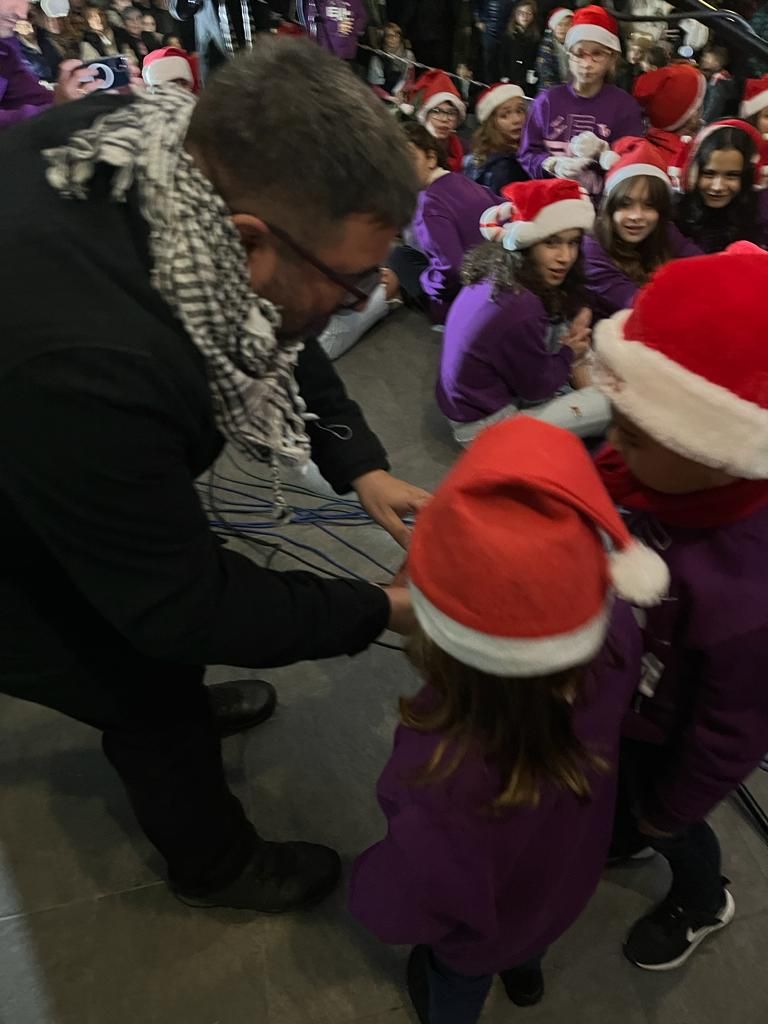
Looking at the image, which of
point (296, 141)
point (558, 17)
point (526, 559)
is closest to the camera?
point (526, 559)

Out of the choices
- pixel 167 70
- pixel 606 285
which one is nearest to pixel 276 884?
pixel 606 285

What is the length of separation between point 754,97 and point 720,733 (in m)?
3.46

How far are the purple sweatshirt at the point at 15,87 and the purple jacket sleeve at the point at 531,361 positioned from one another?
6.30 ft

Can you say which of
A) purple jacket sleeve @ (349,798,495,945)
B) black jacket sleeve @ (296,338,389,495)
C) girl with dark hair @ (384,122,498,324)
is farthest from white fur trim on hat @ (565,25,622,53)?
purple jacket sleeve @ (349,798,495,945)

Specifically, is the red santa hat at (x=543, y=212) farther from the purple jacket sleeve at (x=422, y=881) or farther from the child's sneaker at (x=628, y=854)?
the purple jacket sleeve at (x=422, y=881)

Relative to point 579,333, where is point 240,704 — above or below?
below

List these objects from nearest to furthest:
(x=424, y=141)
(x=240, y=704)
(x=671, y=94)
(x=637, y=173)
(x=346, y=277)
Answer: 1. (x=346, y=277)
2. (x=240, y=704)
3. (x=637, y=173)
4. (x=424, y=141)
5. (x=671, y=94)

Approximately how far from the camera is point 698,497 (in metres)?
0.85

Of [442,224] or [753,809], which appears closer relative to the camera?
[753,809]

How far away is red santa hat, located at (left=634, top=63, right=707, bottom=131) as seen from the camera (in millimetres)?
3663

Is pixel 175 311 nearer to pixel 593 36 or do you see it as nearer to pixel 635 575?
pixel 635 575

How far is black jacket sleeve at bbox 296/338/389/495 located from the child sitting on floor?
0.54 meters

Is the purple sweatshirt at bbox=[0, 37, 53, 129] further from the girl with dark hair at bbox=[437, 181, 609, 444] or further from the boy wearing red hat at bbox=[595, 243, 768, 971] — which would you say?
the boy wearing red hat at bbox=[595, 243, 768, 971]

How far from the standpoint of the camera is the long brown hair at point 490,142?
382 centimetres
